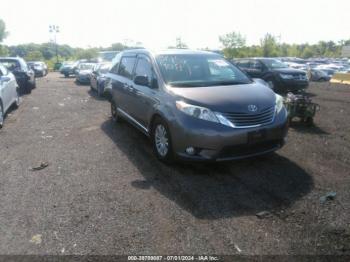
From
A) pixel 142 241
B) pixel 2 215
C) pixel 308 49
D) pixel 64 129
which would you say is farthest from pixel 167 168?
pixel 308 49

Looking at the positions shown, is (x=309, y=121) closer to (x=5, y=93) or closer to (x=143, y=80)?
(x=143, y=80)

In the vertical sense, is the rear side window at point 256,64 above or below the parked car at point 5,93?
above

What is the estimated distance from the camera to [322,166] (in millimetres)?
5082

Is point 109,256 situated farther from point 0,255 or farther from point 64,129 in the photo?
point 64,129

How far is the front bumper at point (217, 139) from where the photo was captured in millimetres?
4426

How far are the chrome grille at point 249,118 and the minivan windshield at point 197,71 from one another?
3.32 feet

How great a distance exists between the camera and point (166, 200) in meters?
4.08

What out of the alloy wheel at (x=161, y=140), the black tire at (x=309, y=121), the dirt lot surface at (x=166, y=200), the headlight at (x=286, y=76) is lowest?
the dirt lot surface at (x=166, y=200)

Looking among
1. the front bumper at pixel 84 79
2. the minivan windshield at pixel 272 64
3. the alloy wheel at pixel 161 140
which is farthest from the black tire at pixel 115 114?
the front bumper at pixel 84 79

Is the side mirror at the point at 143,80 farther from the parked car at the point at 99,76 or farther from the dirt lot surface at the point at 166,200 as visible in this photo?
the parked car at the point at 99,76

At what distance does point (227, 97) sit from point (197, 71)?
1219mm

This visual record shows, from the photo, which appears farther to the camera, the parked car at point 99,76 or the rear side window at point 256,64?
the rear side window at point 256,64

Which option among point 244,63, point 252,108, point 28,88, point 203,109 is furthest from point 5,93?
point 244,63

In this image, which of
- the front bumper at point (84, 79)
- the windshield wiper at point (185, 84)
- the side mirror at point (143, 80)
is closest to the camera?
the windshield wiper at point (185, 84)
